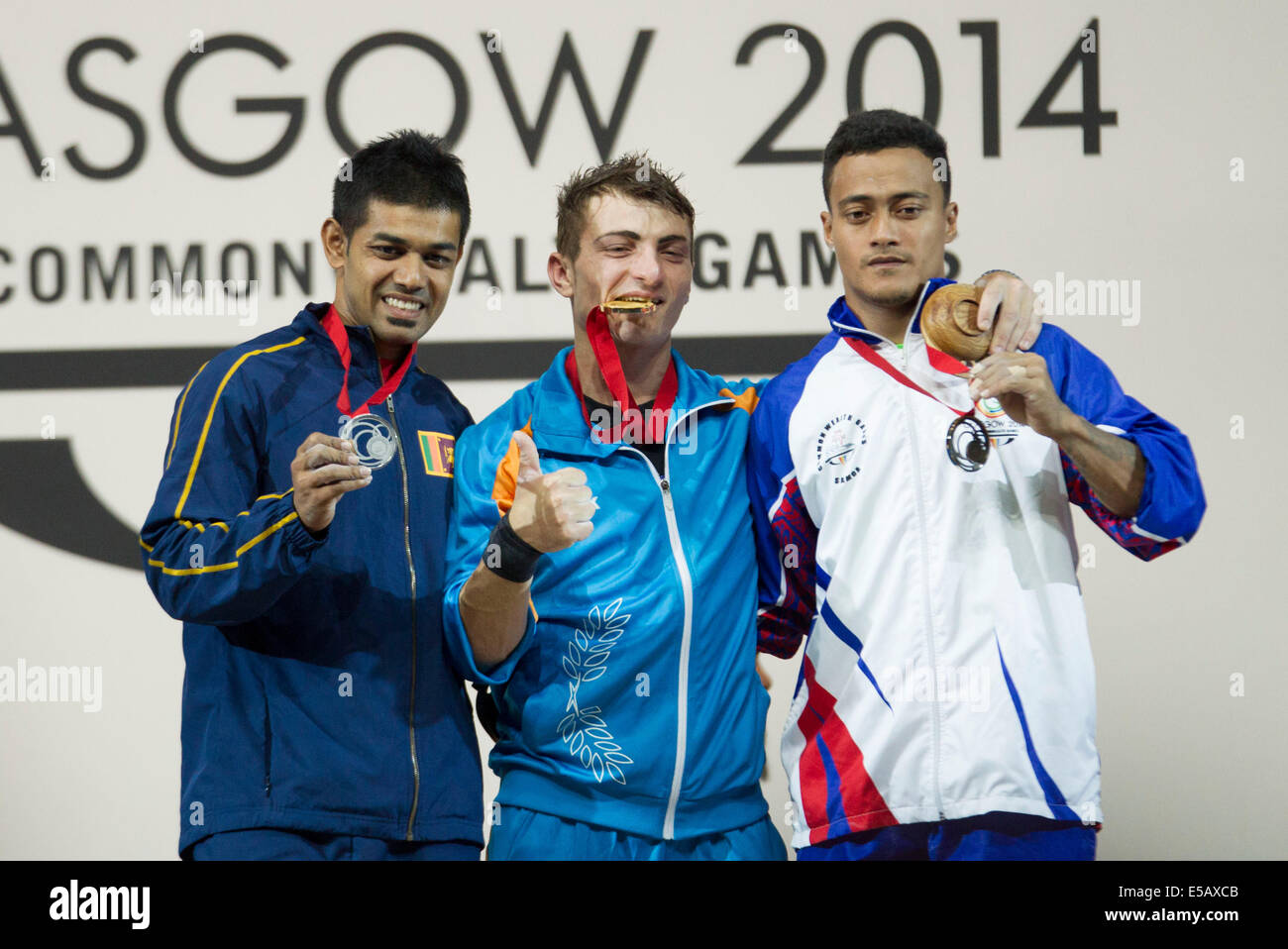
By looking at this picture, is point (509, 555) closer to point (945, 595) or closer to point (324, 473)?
point (324, 473)

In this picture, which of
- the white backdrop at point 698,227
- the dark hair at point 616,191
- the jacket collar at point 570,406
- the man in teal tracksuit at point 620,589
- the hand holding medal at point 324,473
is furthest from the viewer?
the white backdrop at point 698,227

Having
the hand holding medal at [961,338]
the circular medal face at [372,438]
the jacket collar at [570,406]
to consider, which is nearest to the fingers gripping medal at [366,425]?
the circular medal face at [372,438]

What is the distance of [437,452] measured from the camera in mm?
1958

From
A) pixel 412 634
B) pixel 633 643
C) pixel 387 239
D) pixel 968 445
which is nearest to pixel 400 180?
pixel 387 239

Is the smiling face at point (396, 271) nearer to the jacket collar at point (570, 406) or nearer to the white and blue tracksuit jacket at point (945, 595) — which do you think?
the jacket collar at point (570, 406)

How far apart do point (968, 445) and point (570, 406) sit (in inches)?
23.5

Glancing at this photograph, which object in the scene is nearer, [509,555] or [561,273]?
[509,555]

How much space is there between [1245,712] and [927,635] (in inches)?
58.2

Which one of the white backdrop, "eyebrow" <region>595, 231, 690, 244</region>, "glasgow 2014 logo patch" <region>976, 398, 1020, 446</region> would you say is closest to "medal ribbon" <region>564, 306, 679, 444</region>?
"eyebrow" <region>595, 231, 690, 244</region>

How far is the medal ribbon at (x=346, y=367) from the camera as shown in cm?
190

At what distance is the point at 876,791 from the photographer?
1729 mm

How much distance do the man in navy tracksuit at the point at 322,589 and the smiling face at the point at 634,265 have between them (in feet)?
0.82

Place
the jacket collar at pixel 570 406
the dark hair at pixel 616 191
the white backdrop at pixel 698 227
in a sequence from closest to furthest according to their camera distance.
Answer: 1. the jacket collar at pixel 570 406
2. the dark hair at pixel 616 191
3. the white backdrop at pixel 698 227

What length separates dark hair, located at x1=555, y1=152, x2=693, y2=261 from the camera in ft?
6.49
